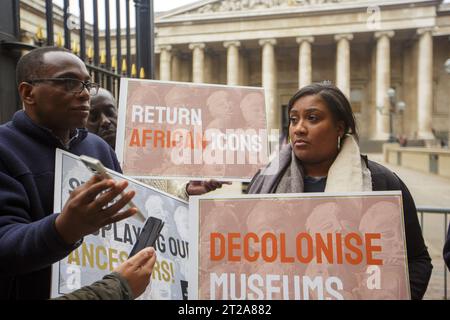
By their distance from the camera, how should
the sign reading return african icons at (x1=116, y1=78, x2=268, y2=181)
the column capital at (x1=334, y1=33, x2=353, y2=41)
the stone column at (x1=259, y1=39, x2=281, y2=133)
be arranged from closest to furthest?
the sign reading return african icons at (x1=116, y1=78, x2=268, y2=181) < the column capital at (x1=334, y1=33, x2=353, y2=41) < the stone column at (x1=259, y1=39, x2=281, y2=133)

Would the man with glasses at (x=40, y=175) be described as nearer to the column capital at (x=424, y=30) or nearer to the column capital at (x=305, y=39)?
the column capital at (x=305, y=39)

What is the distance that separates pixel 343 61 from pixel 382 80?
362 centimetres

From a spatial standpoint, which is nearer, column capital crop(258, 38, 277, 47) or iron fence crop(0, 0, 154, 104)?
iron fence crop(0, 0, 154, 104)

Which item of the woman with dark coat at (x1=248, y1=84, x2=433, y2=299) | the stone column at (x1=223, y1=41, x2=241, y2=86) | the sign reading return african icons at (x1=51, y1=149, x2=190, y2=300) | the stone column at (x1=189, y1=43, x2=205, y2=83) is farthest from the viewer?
the stone column at (x1=223, y1=41, x2=241, y2=86)

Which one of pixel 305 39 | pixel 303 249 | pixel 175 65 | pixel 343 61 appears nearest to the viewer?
pixel 303 249

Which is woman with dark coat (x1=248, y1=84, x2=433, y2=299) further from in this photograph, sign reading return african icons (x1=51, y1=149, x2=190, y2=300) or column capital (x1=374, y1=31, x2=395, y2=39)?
column capital (x1=374, y1=31, x2=395, y2=39)

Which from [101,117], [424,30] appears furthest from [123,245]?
[424,30]

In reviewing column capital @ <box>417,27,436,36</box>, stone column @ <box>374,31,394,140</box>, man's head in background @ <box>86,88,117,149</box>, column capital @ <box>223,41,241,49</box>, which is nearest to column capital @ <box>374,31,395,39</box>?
stone column @ <box>374,31,394,140</box>

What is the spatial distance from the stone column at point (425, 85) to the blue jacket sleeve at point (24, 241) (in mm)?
36576

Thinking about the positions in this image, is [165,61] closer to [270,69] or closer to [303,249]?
[270,69]

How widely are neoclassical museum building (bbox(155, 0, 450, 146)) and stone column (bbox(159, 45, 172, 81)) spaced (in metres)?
0.09

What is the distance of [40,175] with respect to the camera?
1.72 meters

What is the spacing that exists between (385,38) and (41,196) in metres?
37.9

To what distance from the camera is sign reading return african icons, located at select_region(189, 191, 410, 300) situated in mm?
1529
